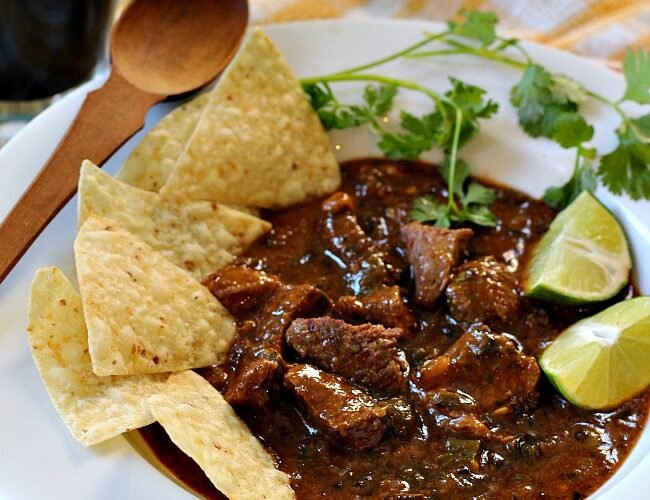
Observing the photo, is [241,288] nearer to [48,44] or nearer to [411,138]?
[411,138]

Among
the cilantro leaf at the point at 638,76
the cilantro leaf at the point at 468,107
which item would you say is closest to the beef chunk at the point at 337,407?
the cilantro leaf at the point at 468,107

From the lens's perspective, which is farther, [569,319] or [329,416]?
[569,319]

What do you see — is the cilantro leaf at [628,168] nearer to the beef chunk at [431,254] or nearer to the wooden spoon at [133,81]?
the beef chunk at [431,254]

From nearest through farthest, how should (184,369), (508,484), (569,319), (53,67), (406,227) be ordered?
(508,484) → (184,369) → (569,319) → (406,227) → (53,67)

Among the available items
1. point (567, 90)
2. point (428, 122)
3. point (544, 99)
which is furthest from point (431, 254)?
point (567, 90)

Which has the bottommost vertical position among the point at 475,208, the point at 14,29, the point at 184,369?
A: the point at 184,369

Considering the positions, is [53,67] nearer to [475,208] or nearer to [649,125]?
[475,208]

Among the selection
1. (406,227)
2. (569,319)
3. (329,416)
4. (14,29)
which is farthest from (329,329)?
(14,29)

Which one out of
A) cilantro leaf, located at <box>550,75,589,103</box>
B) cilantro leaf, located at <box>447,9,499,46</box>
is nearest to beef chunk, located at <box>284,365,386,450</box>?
cilantro leaf, located at <box>550,75,589,103</box>
